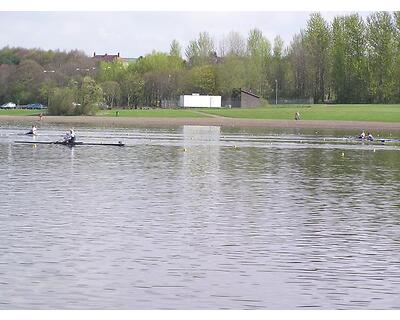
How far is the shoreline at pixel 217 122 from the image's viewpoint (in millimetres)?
94750

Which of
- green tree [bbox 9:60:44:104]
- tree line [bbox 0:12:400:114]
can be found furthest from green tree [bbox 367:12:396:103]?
green tree [bbox 9:60:44:104]

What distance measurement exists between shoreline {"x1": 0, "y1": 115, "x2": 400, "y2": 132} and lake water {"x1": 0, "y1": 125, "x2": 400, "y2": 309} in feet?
173

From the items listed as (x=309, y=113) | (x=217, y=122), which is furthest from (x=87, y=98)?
(x=309, y=113)

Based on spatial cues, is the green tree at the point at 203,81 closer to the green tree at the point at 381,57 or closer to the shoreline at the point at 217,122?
the green tree at the point at 381,57

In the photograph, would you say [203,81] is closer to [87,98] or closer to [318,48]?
[318,48]

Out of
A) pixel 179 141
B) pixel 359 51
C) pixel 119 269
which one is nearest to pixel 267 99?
pixel 359 51

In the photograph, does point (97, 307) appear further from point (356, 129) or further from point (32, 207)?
point (356, 129)

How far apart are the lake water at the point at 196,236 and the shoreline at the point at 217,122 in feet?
173

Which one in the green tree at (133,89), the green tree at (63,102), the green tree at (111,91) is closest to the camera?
the green tree at (63,102)

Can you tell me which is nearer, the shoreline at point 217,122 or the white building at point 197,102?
the shoreline at point 217,122

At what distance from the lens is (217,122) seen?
100125 mm

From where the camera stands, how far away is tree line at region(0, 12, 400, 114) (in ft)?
392

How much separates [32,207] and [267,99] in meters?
113

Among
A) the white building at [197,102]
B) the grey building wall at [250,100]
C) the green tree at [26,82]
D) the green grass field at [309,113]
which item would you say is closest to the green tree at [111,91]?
the white building at [197,102]
